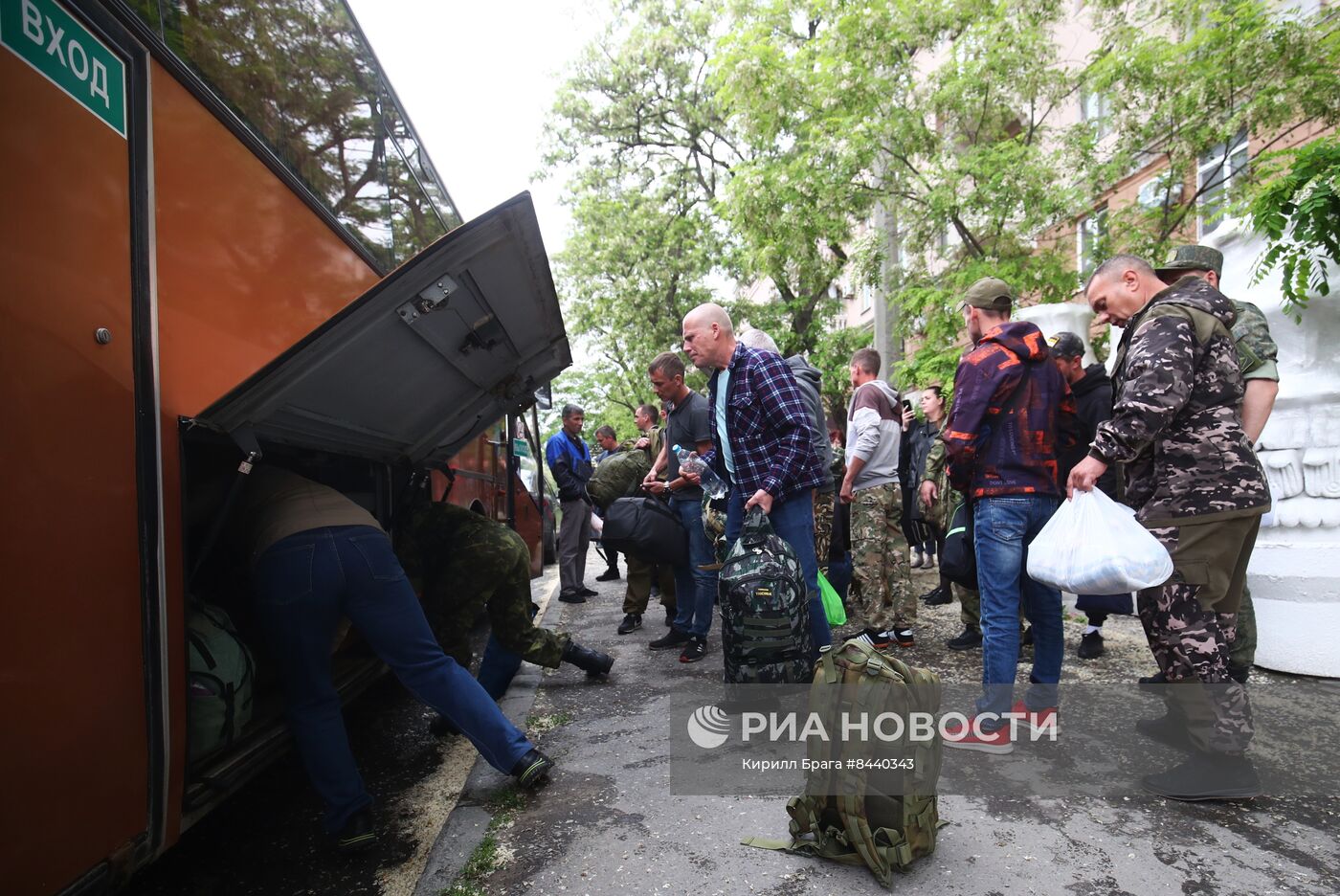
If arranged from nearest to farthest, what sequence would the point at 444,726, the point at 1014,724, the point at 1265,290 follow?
the point at 1014,724 → the point at 444,726 → the point at 1265,290

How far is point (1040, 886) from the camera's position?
2.22 m

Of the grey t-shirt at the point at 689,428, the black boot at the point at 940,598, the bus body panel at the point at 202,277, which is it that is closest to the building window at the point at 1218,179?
the black boot at the point at 940,598

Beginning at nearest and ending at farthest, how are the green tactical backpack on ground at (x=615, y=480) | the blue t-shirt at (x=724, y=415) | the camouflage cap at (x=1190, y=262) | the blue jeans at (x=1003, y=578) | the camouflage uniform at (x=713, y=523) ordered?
the camouflage cap at (x=1190, y=262), the blue jeans at (x=1003, y=578), the blue t-shirt at (x=724, y=415), the camouflage uniform at (x=713, y=523), the green tactical backpack on ground at (x=615, y=480)

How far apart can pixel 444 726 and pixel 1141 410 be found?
135 inches

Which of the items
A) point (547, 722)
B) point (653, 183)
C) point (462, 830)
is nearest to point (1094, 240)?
point (547, 722)

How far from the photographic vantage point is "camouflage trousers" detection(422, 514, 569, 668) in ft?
12.1

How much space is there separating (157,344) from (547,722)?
2.65m

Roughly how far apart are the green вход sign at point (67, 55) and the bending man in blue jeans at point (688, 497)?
3238 millimetres

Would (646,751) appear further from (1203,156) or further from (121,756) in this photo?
(1203,156)

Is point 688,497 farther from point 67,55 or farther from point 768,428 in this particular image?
point 67,55

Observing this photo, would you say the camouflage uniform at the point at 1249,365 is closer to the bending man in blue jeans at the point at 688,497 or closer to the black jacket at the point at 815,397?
the black jacket at the point at 815,397

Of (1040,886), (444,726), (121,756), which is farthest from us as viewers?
(444,726)

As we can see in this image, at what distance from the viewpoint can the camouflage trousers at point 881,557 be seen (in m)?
5.09

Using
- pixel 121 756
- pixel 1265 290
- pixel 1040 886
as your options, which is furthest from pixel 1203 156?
pixel 121 756
